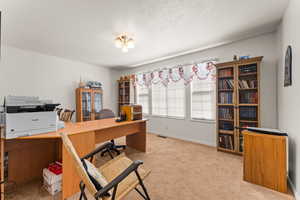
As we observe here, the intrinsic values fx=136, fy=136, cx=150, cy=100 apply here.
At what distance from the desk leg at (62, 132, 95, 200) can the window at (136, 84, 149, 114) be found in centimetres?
325

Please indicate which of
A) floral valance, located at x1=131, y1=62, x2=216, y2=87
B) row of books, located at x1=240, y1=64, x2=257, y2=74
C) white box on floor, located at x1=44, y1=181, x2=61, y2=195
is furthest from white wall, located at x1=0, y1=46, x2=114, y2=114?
row of books, located at x1=240, y1=64, x2=257, y2=74

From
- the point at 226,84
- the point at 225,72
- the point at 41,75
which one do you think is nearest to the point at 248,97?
the point at 226,84

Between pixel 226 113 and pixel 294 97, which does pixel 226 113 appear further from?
pixel 294 97

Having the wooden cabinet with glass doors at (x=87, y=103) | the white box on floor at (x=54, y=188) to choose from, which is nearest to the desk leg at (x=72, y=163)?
the white box on floor at (x=54, y=188)

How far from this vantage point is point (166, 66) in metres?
4.38

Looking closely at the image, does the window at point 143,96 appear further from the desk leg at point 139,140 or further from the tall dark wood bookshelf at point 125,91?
the desk leg at point 139,140

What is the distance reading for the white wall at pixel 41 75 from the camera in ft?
10.6

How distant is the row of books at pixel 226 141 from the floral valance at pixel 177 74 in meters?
1.41

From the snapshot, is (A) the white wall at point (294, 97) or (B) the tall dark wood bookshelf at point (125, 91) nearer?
(A) the white wall at point (294, 97)

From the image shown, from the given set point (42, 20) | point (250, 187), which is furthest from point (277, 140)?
point (42, 20)

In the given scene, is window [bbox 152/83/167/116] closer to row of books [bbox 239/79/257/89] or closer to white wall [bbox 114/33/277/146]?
white wall [bbox 114/33/277/146]

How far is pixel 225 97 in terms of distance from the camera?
3.05 meters

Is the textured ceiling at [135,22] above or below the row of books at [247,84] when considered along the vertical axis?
above

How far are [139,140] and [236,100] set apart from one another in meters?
2.28
